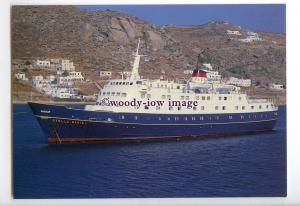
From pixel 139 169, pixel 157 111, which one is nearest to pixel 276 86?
pixel 157 111

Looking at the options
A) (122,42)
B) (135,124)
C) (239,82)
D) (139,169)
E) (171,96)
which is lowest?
(139,169)

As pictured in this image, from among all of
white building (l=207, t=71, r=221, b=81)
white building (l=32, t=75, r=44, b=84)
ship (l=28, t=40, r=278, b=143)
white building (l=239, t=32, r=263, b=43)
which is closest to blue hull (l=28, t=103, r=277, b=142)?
ship (l=28, t=40, r=278, b=143)

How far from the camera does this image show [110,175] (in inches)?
160

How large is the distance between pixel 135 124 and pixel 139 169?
341 millimetres

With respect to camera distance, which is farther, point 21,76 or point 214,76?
point 214,76

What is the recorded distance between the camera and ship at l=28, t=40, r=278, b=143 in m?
4.08

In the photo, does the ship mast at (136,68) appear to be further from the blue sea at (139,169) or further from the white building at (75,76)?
the blue sea at (139,169)

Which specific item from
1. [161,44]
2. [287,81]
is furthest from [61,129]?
[287,81]

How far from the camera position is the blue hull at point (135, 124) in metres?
4.08

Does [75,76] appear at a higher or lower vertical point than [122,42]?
lower

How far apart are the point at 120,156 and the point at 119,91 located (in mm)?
482

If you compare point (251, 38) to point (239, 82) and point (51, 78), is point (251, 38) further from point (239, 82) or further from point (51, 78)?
point (51, 78)

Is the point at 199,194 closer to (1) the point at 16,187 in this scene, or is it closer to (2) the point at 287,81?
(2) the point at 287,81

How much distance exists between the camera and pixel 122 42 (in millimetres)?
4094
